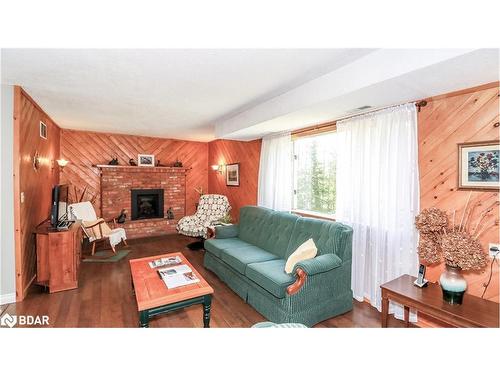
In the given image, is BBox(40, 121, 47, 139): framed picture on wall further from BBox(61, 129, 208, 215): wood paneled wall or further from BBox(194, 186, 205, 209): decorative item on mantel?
BBox(194, 186, 205, 209): decorative item on mantel

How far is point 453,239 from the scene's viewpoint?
1.85m

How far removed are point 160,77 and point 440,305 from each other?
3126 millimetres

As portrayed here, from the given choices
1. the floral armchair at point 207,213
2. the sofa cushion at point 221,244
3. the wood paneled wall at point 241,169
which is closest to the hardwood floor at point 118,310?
the sofa cushion at point 221,244

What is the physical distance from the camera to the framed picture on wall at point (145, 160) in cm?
596

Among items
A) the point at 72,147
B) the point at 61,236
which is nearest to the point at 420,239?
the point at 61,236

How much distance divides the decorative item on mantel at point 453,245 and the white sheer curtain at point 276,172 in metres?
2.11

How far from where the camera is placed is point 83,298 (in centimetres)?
289

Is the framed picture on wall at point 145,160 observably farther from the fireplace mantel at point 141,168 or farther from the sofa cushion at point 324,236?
the sofa cushion at point 324,236

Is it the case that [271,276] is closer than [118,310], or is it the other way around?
[271,276]

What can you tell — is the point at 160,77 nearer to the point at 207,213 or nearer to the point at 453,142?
the point at 453,142

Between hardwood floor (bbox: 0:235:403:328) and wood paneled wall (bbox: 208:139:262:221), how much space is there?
7.28 feet

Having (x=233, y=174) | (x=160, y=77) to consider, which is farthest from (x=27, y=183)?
(x=233, y=174)

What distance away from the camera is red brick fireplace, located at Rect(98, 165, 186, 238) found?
561 cm

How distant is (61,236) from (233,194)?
3.38 metres
